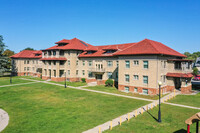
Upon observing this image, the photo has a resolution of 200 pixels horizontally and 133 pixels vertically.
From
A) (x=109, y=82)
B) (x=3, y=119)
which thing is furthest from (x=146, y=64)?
(x=3, y=119)

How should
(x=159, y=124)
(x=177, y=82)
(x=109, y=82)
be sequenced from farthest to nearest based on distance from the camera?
(x=109, y=82)
(x=177, y=82)
(x=159, y=124)

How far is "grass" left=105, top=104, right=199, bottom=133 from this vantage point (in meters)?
14.2

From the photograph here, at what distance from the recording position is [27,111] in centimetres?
1953

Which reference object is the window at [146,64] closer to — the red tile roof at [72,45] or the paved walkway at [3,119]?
the red tile roof at [72,45]

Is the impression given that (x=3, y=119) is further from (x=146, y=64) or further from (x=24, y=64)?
(x=24, y=64)

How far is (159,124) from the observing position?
617 inches

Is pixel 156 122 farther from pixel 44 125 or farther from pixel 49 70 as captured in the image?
pixel 49 70

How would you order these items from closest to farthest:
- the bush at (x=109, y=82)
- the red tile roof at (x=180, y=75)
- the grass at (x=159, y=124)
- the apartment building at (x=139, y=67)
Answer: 1. the grass at (x=159, y=124)
2. the apartment building at (x=139, y=67)
3. the red tile roof at (x=180, y=75)
4. the bush at (x=109, y=82)

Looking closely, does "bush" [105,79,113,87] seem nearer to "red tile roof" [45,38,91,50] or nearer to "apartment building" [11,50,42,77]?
"red tile roof" [45,38,91,50]

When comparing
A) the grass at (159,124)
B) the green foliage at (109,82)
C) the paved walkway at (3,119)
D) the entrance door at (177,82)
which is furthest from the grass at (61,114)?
the entrance door at (177,82)

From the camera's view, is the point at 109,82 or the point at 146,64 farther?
the point at 109,82

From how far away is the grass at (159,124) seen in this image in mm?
14166

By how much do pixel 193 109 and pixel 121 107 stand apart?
10093mm

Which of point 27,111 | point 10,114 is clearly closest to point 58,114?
point 27,111
